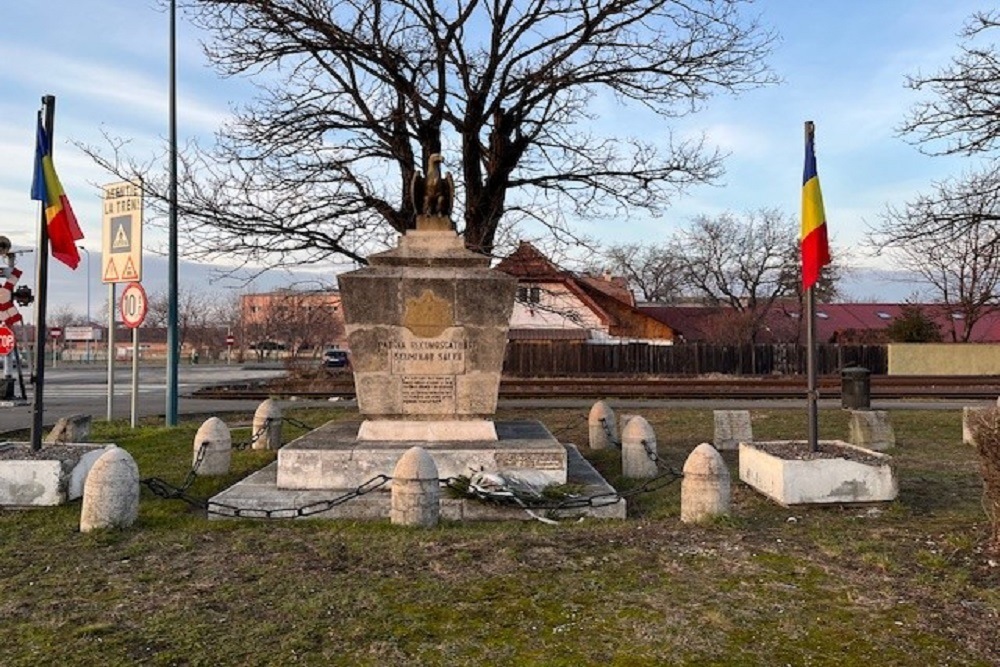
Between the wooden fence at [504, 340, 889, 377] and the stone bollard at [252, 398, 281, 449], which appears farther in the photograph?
the wooden fence at [504, 340, 889, 377]

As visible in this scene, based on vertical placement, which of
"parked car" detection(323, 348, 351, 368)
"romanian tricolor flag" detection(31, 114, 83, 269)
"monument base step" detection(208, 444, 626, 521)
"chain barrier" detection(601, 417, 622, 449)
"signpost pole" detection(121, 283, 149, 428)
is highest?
"romanian tricolor flag" detection(31, 114, 83, 269)

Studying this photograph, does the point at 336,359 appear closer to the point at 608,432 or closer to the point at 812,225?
the point at 608,432

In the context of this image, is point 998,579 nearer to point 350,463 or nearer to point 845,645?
point 845,645

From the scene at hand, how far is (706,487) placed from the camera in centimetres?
645

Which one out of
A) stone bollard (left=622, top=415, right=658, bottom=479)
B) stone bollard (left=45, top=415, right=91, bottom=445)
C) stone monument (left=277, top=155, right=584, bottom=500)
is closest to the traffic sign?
stone bollard (left=45, top=415, right=91, bottom=445)

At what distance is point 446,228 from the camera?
9086 millimetres

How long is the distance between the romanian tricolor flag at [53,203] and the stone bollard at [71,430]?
3.76 meters

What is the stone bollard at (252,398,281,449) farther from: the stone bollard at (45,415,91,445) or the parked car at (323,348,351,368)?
the parked car at (323,348,351,368)

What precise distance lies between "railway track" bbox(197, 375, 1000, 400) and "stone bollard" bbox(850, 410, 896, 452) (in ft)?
34.7

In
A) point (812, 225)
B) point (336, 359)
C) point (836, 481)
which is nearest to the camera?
point (836, 481)

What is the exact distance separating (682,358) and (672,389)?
38.5 ft

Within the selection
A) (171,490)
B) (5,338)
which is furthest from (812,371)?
(5,338)

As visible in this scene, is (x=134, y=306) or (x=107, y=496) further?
(x=134, y=306)

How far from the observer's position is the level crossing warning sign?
13672 mm
